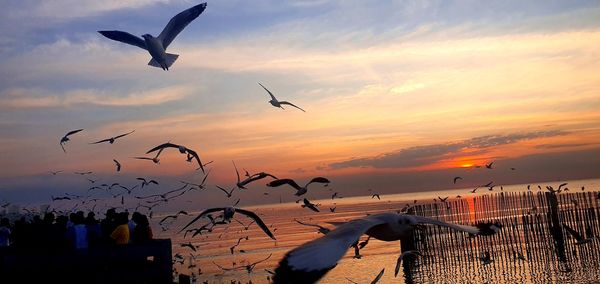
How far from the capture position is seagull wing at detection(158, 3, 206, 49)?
866cm

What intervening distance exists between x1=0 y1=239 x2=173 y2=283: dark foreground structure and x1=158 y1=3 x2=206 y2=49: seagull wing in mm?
7613

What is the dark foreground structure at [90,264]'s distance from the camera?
46.0 feet

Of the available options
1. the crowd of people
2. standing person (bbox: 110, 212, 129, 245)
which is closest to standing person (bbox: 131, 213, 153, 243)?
the crowd of people

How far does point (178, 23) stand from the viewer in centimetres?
929

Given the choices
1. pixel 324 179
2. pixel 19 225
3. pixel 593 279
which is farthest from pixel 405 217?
pixel 593 279

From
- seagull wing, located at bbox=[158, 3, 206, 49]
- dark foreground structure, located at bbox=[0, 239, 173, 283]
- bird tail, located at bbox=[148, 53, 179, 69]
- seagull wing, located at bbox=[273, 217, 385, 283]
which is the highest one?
seagull wing, located at bbox=[158, 3, 206, 49]

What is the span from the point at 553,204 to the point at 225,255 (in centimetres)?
2985

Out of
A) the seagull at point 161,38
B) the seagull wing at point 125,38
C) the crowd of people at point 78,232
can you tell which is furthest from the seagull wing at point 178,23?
the crowd of people at point 78,232

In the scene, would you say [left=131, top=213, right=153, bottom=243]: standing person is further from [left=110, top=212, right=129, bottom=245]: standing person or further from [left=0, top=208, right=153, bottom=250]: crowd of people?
[left=110, top=212, right=129, bottom=245]: standing person

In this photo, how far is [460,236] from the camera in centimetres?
4244

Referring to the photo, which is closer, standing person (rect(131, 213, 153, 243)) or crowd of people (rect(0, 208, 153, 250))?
crowd of people (rect(0, 208, 153, 250))

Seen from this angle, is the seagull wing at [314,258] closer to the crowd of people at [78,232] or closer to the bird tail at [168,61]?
the bird tail at [168,61]

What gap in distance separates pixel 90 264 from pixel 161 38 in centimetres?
797

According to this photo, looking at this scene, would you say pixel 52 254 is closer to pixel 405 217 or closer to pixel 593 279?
pixel 405 217
